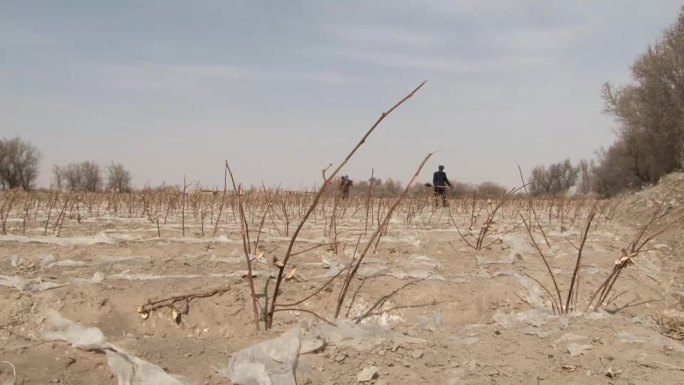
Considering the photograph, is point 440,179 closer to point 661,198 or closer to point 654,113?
point 661,198

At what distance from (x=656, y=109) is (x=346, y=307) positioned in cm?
2153

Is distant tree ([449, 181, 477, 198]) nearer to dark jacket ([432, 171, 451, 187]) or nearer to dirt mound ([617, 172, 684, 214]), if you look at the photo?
dark jacket ([432, 171, 451, 187])

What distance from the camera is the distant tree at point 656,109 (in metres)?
20.0

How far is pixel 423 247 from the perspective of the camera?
16.9 feet

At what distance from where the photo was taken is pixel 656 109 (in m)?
20.5

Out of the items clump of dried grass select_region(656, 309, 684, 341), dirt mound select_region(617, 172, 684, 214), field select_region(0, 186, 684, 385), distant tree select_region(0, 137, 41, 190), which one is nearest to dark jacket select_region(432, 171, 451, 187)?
dirt mound select_region(617, 172, 684, 214)

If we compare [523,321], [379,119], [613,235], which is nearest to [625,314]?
[523,321]

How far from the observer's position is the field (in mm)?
2416

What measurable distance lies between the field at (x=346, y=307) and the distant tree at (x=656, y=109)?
57.7ft

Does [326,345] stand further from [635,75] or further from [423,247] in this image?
[635,75]

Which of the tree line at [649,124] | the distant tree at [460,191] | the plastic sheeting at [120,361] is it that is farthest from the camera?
the tree line at [649,124]

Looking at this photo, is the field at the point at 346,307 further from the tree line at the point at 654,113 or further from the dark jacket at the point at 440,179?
the tree line at the point at 654,113

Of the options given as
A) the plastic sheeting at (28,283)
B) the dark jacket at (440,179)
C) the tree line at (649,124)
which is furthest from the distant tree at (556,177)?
the plastic sheeting at (28,283)

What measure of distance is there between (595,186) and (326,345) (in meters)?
31.9
